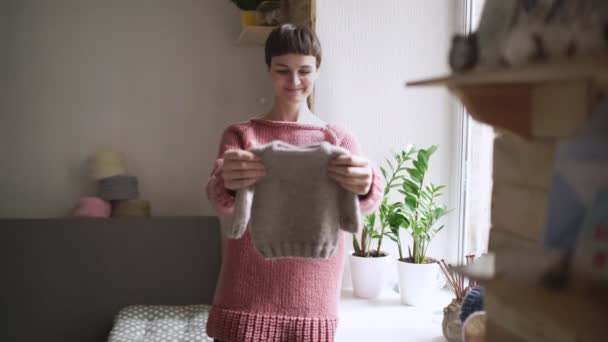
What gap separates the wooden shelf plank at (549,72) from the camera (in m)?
0.49

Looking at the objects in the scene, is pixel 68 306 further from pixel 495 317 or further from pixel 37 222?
pixel 495 317

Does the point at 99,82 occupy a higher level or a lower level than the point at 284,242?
higher

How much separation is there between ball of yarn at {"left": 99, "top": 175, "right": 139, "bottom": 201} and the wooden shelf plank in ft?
6.11

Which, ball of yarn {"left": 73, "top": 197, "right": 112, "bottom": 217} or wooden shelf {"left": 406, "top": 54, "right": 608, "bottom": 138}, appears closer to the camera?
wooden shelf {"left": 406, "top": 54, "right": 608, "bottom": 138}

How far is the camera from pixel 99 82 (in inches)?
96.3

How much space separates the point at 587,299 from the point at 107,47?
89.9 inches

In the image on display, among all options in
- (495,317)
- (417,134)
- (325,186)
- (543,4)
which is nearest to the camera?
(543,4)

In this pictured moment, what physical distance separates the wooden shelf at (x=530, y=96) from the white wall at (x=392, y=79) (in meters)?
1.31

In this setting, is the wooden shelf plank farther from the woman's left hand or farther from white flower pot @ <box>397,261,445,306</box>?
white flower pot @ <box>397,261,445,306</box>

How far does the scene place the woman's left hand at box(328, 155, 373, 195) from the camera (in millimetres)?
1168

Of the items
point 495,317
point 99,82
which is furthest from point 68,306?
point 495,317

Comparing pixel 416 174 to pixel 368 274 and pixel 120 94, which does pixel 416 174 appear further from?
pixel 120 94

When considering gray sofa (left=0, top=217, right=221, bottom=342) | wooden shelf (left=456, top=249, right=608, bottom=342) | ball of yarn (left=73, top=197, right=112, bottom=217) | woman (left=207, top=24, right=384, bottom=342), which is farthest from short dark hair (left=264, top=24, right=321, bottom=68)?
ball of yarn (left=73, top=197, right=112, bottom=217)

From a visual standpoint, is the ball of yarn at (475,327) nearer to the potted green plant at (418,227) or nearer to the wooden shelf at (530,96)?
the wooden shelf at (530,96)
